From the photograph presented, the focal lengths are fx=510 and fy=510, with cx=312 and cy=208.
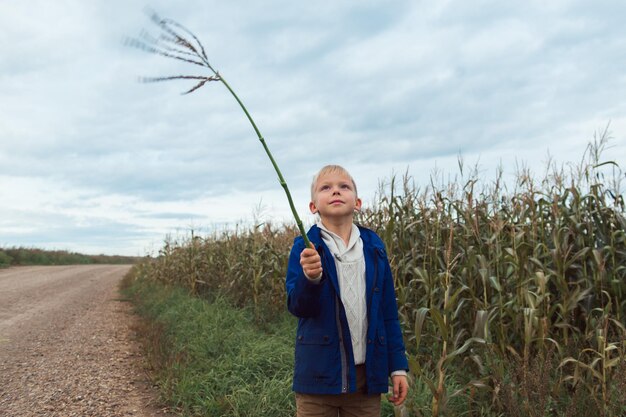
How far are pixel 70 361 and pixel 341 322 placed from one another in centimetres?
557

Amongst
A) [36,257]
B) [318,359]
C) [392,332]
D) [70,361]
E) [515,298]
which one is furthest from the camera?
[36,257]

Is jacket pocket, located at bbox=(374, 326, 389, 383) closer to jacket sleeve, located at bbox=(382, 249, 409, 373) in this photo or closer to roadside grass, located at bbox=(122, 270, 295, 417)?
jacket sleeve, located at bbox=(382, 249, 409, 373)

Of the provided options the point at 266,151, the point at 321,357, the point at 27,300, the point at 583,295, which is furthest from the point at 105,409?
the point at 27,300

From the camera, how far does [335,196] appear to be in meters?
2.46

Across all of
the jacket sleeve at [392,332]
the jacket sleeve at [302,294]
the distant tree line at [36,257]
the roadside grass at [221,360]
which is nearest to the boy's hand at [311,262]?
the jacket sleeve at [302,294]

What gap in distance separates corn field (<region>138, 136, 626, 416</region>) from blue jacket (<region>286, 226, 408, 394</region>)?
107cm

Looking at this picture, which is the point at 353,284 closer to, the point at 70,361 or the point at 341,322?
the point at 341,322

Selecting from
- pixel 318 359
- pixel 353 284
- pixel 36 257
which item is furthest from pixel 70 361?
pixel 36 257

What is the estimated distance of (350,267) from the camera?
2.55 meters

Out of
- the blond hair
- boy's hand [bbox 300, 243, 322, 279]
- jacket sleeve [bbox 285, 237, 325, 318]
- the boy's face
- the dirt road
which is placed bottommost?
the dirt road

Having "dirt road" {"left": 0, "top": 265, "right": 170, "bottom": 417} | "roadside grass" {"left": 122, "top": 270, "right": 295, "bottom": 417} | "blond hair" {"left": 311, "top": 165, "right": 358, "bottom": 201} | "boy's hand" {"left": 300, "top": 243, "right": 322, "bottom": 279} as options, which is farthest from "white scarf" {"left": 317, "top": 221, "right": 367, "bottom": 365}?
"dirt road" {"left": 0, "top": 265, "right": 170, "bottom": 417}

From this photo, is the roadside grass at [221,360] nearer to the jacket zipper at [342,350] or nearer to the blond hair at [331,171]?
the jacket zipper at [342,350]

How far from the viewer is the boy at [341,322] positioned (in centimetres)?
245

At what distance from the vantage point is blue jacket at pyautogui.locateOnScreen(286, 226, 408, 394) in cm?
242
